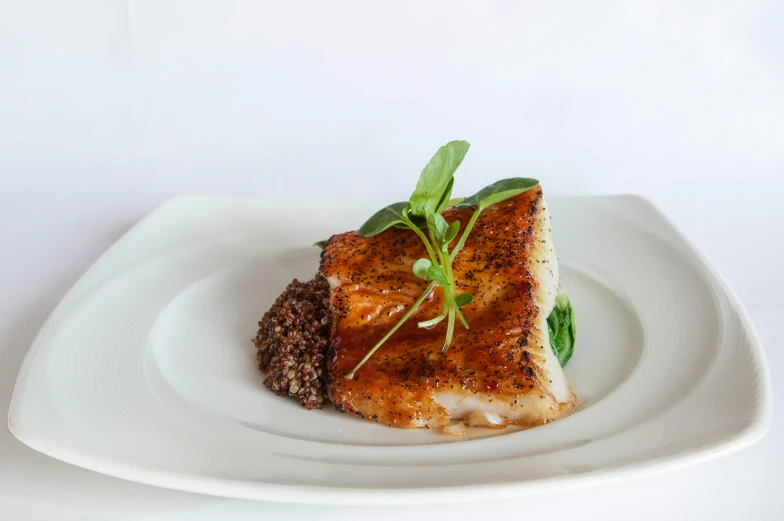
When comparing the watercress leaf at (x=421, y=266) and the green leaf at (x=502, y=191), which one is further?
the green leaf at (x=502, y=191)

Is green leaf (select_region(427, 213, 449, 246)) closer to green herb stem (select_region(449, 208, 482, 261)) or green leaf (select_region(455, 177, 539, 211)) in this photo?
green herb stem (select_region(449, 208, 482, 261))

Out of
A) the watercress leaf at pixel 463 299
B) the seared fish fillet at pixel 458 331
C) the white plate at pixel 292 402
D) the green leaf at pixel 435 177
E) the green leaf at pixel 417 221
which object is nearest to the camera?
the white plate at pixel 292 402

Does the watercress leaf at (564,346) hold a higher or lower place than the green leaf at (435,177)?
lower

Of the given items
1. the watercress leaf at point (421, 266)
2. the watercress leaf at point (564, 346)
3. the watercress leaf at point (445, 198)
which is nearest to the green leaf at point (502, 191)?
the watercress leaf at point (445, 198)

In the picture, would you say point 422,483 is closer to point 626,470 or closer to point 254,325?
point 626,470

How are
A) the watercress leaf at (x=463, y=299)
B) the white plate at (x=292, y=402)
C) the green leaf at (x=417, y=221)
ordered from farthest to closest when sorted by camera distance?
1. the green leaf at (x=417, y=221)
2. the watercress leaf at (x=463, y=299)
3. the white plate at (x=292, y=402)

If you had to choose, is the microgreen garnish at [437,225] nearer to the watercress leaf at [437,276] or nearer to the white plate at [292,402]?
the watercress leaf at [437,276]

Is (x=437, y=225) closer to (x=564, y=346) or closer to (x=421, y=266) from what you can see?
(x=421, y=266)

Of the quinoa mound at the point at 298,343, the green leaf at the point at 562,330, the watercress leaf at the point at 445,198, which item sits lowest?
the quinoa mound at the point at 298,343
